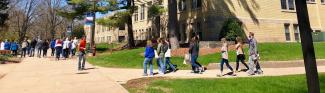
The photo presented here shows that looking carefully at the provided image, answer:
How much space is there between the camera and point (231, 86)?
11609 millimetres

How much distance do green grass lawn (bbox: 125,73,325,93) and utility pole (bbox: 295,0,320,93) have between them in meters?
4.45

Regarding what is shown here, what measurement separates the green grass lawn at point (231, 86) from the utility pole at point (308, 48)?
4448 millimetres

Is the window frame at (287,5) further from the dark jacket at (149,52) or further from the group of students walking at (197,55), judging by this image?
the dark jacket at (149,52)

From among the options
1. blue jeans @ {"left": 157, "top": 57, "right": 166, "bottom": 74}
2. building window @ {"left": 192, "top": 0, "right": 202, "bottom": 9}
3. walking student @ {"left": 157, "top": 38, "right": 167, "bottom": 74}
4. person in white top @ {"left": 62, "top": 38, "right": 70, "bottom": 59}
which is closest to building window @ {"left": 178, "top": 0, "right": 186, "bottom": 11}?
building window @ {"left": 192, "top": 0, "right": 202, "bottom": 9}

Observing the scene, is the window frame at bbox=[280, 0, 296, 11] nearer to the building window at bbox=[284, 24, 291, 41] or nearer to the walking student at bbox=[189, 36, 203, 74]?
the building window at bbox=[284, 24, 291, 41]

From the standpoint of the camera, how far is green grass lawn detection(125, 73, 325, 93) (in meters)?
10.9

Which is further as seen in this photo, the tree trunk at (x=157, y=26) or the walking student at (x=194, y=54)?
the tree trunk at (x=157, y=26)

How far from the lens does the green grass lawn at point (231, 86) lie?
35.8 feet

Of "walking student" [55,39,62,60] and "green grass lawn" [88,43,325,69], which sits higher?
"walking student" [55,39,62,60]

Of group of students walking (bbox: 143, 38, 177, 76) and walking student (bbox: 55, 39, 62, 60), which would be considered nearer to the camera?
group of students walking (bbox: 143, 38, 177, 76)

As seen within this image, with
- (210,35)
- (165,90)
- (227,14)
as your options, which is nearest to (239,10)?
(227,14)

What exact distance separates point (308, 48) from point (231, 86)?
5310 mm

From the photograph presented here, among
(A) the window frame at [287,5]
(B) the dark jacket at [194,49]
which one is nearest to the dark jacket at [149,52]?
(B) the dark jacket at [194,49]

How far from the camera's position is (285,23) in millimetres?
36219
